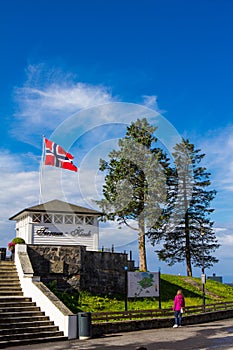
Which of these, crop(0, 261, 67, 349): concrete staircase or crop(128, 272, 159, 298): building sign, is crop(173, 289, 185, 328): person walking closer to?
crop(128, 272, 159, 298): building sign

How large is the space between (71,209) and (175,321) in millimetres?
15503

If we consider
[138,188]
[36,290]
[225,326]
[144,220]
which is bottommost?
[225,326]

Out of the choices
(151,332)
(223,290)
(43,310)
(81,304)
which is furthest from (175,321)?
(223,290)

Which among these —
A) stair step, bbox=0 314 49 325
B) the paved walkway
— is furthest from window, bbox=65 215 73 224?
stair step, bbox=0 314 49 325

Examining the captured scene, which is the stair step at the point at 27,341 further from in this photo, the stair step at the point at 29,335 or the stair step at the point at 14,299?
the stair step at the point at 14,299

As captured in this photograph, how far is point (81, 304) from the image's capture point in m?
21.4

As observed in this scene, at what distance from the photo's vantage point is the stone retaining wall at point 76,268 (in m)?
22.3

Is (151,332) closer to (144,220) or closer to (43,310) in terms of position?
(43,310)

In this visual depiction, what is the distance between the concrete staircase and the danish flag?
8.90m

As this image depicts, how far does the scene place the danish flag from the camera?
26.3m

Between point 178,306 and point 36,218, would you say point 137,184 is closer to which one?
point 36,218

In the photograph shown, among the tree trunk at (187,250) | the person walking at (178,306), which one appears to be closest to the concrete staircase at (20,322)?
the person walking at (178,306)

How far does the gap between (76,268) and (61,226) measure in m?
9.83

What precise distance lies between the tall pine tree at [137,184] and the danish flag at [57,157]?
8.12 meters
